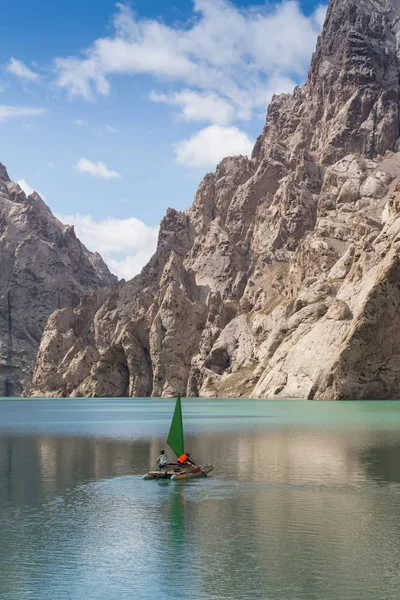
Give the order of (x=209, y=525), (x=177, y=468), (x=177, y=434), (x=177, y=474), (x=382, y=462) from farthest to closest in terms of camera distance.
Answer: (x=382, y=462) → (x=177, y=434) → (x=177, y=468) → (x=177, y=474) → (x=209, y=525)

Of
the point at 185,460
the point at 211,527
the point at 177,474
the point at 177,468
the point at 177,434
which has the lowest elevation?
the point at 211,527

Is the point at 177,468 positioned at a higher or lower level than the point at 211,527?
higher

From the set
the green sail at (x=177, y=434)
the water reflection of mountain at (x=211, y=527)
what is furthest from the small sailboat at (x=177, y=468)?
the water reflection of mountain at (x=211, y=527)

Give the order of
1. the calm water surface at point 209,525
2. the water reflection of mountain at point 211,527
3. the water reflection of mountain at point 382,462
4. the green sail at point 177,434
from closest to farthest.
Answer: the calm water surface at point 209,525 → the water reflection of mountain at point 211,527 → the water reflection of mountain at point 382,462 → the green sail at point 177,434

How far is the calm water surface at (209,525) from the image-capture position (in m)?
28.8

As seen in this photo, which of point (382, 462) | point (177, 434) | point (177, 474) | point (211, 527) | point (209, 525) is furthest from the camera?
point (382, 462)

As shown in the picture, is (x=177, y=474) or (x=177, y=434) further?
(x=177, y=434)

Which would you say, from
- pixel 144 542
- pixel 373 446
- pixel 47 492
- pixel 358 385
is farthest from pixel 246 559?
pixel 358 385

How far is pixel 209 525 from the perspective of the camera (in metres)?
38.5

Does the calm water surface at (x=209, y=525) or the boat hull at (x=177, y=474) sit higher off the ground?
the boat hull at (x=177, y=474)

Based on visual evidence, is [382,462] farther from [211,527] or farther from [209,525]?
[211,527]

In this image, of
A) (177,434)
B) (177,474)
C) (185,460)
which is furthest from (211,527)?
(177,434)

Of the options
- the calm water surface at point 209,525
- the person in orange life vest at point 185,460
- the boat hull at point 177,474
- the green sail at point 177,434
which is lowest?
the calm water surface at point 209,525

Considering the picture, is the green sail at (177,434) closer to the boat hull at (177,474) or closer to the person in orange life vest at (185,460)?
the person in orange life vest at (185,460)
